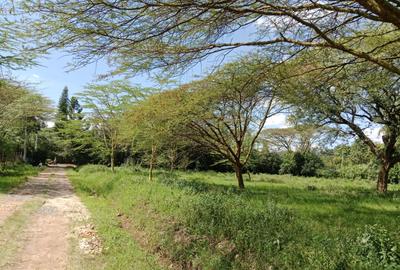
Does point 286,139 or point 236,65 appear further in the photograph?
point 286,139

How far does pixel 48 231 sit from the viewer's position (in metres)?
7.89

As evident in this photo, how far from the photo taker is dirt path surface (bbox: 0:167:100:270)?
19.0 feet

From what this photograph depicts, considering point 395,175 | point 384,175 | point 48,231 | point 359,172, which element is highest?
point 384,175

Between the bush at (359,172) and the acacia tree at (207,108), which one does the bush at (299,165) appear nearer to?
the bush at (359,172)

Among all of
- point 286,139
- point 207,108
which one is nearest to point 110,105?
point 207,108

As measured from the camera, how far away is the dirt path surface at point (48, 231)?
19.0 feet

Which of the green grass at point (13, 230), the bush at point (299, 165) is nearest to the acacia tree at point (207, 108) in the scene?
the green grass at point (13, 230)

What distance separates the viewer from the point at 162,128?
14.6 m

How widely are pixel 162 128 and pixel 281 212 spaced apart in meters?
8.34

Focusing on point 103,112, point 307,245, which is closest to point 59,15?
point 307,245

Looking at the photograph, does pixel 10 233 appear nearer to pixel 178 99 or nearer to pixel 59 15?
pixel 59 15

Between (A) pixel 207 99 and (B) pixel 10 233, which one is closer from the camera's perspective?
(B) pixel 10 233

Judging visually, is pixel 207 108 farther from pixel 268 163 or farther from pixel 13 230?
pixel 268 163

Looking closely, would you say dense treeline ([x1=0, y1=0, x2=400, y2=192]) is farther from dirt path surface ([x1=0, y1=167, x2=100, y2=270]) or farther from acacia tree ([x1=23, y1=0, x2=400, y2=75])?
dirt path surface ([x1=0, y1=167, x2=100, y2=270])
